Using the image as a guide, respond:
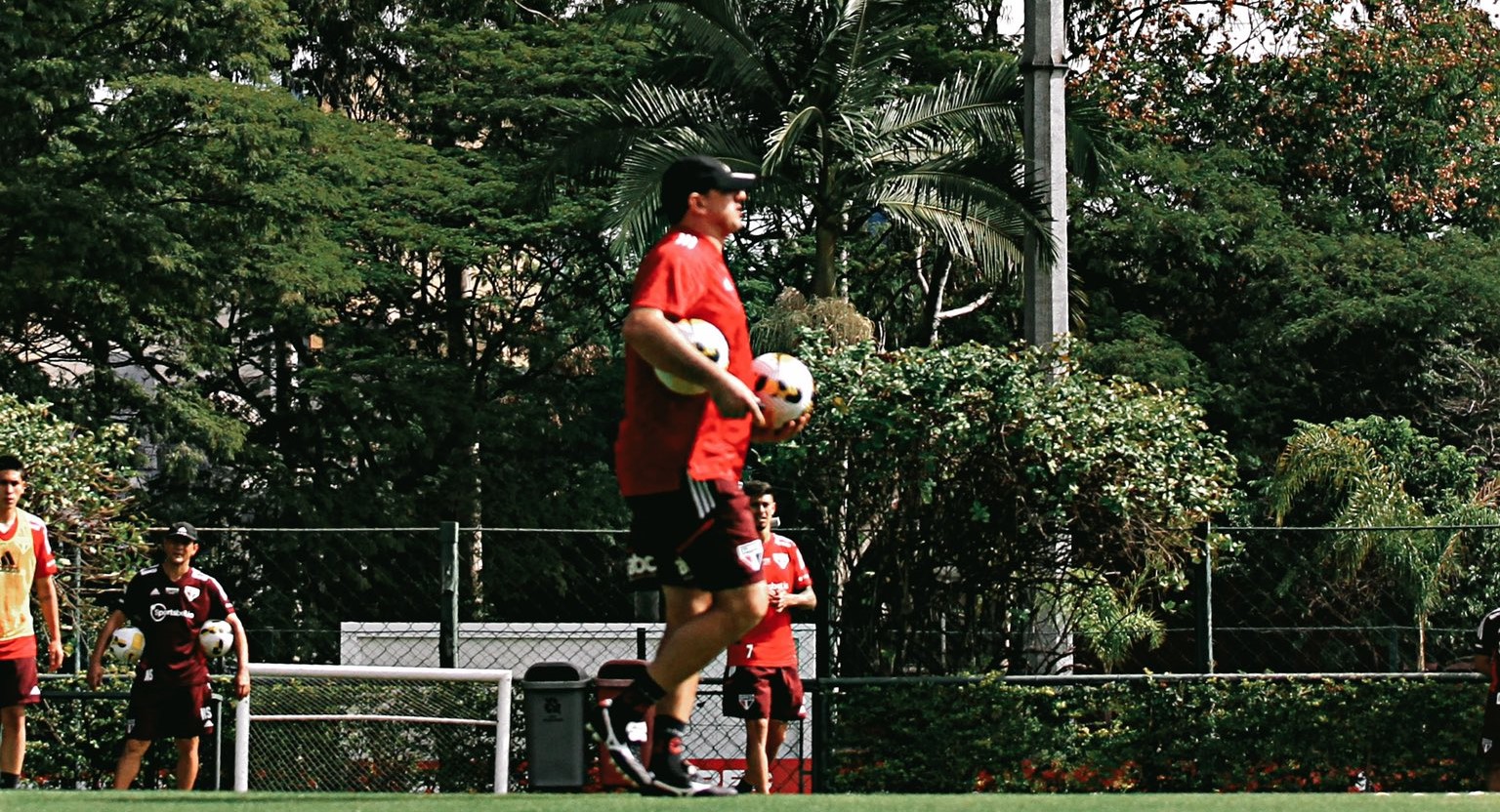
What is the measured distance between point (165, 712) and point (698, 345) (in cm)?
629

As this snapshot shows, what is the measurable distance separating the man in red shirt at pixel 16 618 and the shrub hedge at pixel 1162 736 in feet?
15.8

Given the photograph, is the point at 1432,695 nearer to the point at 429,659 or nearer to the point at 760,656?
the point at 760,656

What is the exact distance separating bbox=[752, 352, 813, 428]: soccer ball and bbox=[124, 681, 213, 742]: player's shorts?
600 centimetres

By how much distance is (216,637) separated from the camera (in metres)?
10.7

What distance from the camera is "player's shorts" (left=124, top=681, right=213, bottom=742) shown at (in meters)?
10.6

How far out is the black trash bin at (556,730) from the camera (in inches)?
415

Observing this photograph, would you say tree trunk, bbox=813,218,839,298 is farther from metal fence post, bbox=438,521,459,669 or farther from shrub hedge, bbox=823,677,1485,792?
shrub hedge, bbox=823,677,1485,792

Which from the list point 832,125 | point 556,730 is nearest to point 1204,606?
point 556,730

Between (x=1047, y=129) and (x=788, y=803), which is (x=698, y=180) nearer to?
(x=788, y=803)

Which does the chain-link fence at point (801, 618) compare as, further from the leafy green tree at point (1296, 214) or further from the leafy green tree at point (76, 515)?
the leafy green tree at point (1296, 214)

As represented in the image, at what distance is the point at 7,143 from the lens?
24.0 meters

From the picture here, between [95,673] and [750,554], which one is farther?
[95,673]

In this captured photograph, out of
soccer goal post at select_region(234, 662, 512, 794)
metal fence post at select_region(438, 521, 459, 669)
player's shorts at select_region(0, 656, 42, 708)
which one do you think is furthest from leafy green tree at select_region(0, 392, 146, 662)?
player's shorts at select_region(0, 656, 42, 708)

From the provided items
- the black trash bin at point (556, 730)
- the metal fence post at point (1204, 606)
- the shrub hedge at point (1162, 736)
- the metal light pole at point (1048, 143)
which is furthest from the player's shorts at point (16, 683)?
the metal fence post at point (1204, 606)
